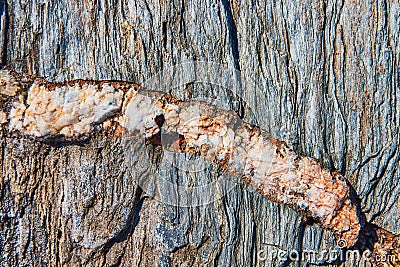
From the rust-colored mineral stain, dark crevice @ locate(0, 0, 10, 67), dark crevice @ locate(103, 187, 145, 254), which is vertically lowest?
dark crevice @ locate(103, 187, 145, 254)

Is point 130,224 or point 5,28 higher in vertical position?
point 5,28

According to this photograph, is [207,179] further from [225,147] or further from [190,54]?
[190,54]

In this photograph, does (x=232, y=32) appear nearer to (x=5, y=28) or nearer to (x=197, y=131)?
(x=197, y=131)

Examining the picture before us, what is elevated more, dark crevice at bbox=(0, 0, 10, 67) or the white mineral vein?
dark crevice at bbox=(0, 0, 10, 67)

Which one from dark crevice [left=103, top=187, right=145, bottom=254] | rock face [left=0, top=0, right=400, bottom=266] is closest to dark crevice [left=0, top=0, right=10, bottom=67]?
rock face [left=0, top=0, right=400, bottom=266]

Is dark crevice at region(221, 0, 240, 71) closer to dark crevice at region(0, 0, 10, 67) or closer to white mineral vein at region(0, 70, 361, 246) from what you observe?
white mineral vein at region(0, 70, 361, 246)

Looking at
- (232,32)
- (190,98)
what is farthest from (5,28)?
(232,32)

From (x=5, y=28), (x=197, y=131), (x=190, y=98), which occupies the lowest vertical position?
(x=197, y=131)
